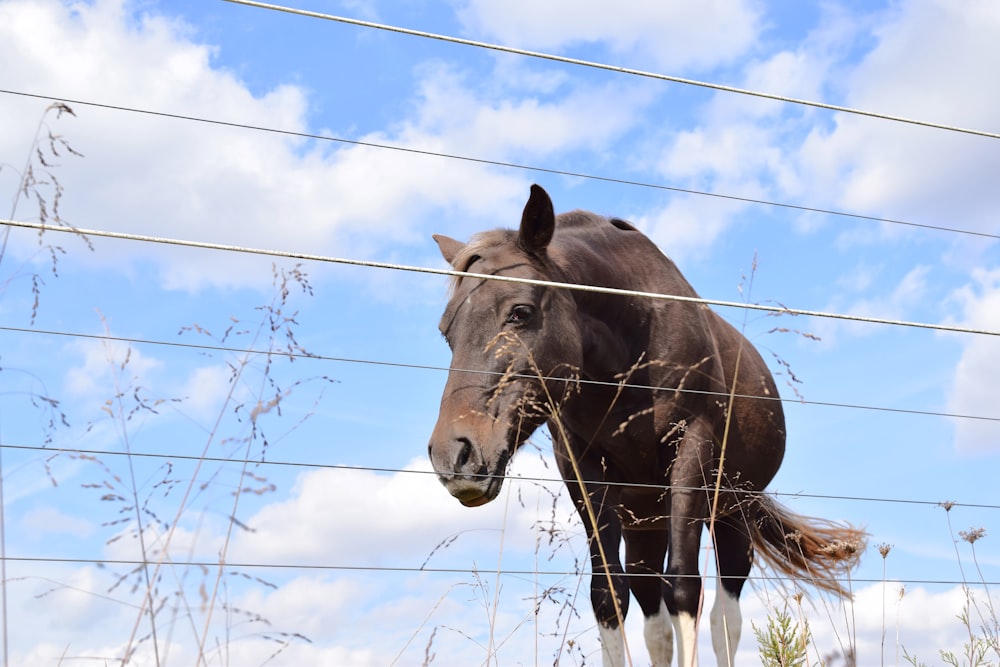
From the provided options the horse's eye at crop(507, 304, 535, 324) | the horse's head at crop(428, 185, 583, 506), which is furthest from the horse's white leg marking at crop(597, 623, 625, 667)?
the horse's eye at crop(507, 304, 535, 324)

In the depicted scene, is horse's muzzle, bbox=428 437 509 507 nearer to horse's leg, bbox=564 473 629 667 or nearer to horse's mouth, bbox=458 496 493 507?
horse's mouth, bbox=458 496 493 507

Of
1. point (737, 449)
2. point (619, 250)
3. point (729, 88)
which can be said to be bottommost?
point (737, 449)

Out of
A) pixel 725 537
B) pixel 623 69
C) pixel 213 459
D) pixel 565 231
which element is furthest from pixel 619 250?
pixel 213 459

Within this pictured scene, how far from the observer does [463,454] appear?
12.5 feet

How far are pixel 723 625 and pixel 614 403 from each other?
161 centimetres

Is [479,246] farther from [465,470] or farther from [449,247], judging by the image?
[465,470]

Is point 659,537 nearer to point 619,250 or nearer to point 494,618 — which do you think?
point 619,250

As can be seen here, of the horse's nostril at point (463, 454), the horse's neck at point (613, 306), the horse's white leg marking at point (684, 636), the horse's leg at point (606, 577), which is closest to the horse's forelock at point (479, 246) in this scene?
the horse's neck at point (613, 306)

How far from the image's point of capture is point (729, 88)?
4426 millimetres

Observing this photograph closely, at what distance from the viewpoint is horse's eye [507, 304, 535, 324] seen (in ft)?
13.7

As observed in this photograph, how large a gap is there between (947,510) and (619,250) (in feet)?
6.53

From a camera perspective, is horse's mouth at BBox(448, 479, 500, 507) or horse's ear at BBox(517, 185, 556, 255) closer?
horse's mouth at BBox(448, 479, 500, 507)

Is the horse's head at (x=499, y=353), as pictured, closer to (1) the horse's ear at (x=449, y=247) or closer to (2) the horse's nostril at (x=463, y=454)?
(2) the horse's nostril at (x=463, y=454)

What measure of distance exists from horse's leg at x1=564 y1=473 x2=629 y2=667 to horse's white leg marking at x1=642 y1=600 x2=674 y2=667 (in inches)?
21.5
